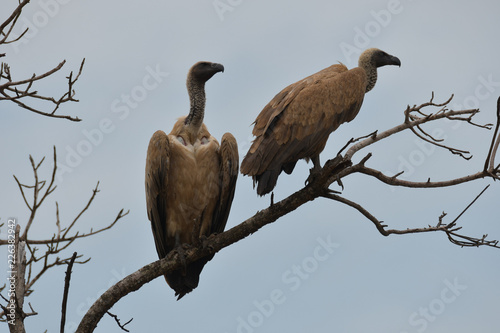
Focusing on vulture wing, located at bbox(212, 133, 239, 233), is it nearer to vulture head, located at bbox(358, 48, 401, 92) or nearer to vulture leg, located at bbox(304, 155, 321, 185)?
vulture leg, located at bbox(304, 155, 321, 185)

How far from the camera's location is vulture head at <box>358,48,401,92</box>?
26.7ft

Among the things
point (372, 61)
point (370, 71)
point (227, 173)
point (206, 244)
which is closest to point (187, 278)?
point (206, 244)

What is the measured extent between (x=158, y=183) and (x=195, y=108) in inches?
37.9

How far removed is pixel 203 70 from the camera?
770 centimetres

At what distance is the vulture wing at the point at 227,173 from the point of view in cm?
702

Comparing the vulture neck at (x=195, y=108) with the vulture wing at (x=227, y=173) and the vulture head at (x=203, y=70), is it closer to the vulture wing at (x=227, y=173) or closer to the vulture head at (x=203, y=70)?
the vulture head at (x=203, y=70)

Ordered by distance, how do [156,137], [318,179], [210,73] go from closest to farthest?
[318,179] < [156,137] < [210,73]

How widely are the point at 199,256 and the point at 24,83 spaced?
8.58 ft

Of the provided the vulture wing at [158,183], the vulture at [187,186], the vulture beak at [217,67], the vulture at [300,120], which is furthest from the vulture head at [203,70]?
the vulture wing at [158,183]

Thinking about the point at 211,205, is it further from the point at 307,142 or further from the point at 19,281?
the point at 19,281

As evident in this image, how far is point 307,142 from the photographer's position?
662 cm

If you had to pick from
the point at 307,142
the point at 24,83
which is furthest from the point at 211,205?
the point at 24,83

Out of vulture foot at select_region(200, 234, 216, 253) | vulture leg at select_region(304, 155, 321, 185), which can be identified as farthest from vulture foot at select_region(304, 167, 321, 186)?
vulture foot at select_region(200, 234, 216, 253)

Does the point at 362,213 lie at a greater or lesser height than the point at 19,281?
lesser
